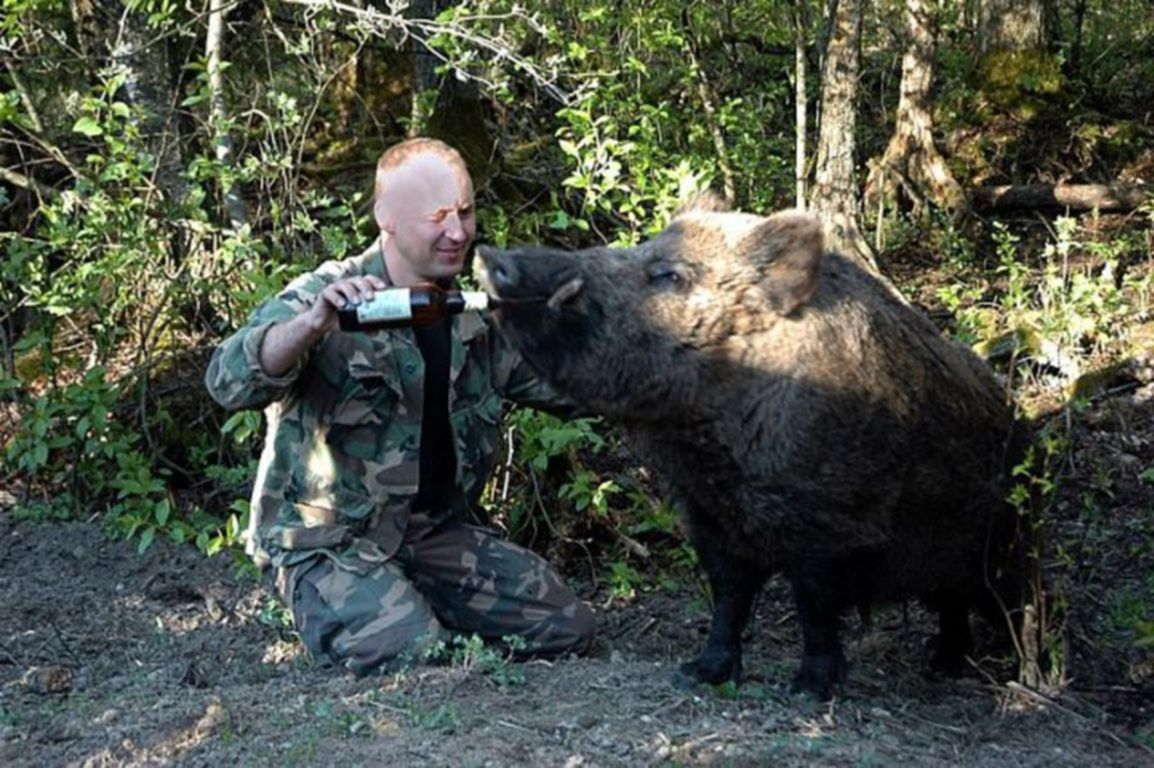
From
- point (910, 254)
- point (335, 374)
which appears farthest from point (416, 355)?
point (910, 254)

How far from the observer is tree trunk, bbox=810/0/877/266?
28.0ft

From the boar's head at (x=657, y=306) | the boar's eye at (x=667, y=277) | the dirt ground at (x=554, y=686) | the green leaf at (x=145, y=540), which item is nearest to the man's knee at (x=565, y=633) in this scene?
the dirt ground at (x=554, y=686)

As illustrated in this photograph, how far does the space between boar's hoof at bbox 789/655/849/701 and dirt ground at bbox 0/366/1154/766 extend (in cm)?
6

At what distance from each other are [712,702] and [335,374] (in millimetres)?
1974

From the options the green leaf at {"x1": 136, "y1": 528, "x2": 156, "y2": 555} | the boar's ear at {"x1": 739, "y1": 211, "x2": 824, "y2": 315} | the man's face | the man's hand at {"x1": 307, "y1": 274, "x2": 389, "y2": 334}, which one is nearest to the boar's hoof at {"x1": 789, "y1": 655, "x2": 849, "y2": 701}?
the boar's ear at {"x1": 739, "y1": 211, "x2": 824, "y2": 315}

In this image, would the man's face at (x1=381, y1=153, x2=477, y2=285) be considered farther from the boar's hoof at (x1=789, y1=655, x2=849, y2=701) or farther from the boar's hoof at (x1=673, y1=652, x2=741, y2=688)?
the boar's hoof at (x1=789, y1=655, x2=849, y2=701)

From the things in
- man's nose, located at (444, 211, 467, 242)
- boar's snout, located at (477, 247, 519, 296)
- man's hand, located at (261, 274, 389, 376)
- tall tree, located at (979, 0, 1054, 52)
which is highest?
tall tree, located at (979, 0, 1054, 52)

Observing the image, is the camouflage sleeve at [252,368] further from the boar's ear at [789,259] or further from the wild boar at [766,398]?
the boar's ear at [789,259]

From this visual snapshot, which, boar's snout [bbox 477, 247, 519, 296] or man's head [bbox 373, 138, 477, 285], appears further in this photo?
man's head [bbox 373, 138, 477, 285]

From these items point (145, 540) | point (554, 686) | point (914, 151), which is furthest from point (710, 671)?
point (914, 151)

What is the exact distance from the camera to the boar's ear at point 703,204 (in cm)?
516

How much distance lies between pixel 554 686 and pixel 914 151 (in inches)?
308

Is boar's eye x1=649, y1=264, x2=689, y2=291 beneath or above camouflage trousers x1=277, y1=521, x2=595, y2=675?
above

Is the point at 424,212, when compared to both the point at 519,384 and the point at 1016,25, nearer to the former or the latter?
the point at 519,384
